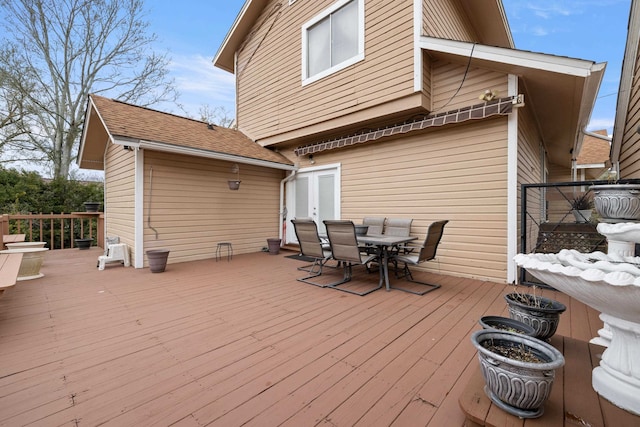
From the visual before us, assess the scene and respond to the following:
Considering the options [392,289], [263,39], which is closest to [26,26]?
[263,39]

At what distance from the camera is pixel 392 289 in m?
4.09

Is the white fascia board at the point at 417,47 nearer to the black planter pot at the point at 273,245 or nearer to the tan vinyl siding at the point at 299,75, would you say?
the tan vinyl siding at the point at 299,75

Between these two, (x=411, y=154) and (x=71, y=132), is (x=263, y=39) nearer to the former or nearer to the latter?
(x=411, y=154)

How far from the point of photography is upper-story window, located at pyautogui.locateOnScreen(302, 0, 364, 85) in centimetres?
585

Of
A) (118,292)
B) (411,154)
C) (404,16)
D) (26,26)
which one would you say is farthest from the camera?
(26,26)

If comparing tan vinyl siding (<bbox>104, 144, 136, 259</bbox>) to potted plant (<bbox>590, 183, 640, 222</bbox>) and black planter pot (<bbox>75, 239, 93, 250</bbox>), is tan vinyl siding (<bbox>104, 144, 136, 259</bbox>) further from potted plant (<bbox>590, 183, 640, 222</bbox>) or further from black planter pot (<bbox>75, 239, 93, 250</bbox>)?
potted plant (<bbox>590, 183, 640, 222</bbox>)

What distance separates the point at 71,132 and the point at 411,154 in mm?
13831

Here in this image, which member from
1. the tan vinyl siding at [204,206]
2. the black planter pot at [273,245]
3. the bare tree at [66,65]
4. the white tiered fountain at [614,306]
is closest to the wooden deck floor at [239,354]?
the white tiered fountain at [614,306]

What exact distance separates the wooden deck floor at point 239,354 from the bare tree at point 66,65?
10978mm

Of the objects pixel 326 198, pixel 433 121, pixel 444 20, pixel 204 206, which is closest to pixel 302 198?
pixel 326 198

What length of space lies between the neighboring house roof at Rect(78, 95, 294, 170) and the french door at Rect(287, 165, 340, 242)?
0.61 m

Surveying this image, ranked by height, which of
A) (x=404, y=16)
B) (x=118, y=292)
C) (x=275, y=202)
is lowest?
(x=118, y=292)

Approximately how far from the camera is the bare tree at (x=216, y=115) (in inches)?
634

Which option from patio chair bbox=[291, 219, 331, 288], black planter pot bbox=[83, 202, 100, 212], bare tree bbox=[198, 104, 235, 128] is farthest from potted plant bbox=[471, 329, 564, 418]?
bare tree bbox=[198, 104, 235, 128]
